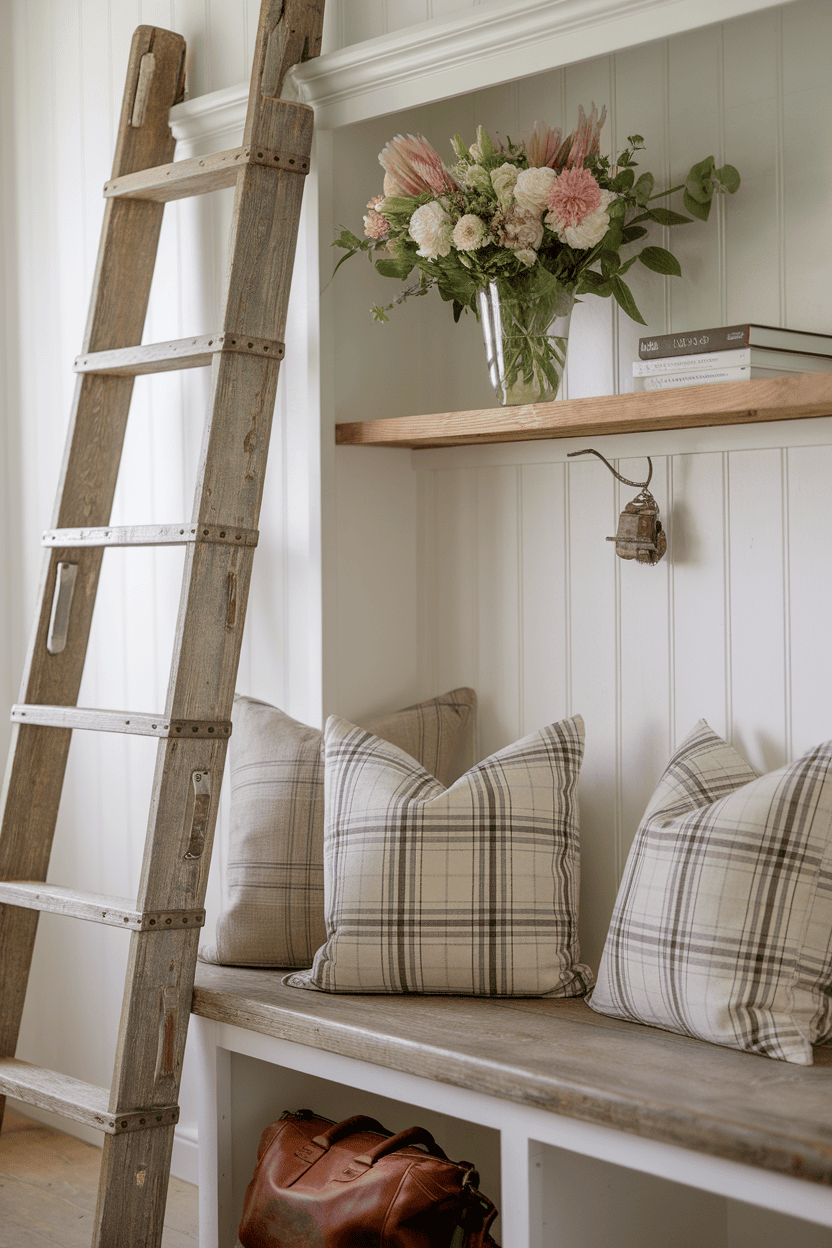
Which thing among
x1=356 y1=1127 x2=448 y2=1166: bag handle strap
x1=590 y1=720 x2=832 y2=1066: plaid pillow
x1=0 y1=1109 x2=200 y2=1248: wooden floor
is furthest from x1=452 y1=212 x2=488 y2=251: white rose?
x1=0 y1=1109 x2=200 y2=1248: wooden floor

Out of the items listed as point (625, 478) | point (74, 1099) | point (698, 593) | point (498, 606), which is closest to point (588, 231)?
point (625, 478)

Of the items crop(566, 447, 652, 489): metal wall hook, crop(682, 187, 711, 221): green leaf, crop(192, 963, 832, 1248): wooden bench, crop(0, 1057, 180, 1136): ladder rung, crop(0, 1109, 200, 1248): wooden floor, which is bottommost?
crop(0, 1109, 200, 1248): wooden floor

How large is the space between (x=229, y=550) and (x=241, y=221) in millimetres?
582

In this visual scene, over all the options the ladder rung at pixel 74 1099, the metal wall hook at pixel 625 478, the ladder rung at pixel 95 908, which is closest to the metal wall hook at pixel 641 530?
the metal wall hook at pixel 625 478

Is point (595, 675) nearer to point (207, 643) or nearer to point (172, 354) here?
point (207, 643)

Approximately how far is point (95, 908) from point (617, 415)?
1.20 m

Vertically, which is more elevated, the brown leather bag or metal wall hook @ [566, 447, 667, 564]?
metal wall hook @ [566, 447, 667, 564]

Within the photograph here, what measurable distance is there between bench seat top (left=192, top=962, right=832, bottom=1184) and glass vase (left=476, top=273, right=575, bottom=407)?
1023 mm

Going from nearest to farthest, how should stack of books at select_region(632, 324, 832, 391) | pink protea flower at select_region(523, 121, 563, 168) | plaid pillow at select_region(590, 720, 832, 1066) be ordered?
1. plaid pillow at select_region(590, 720, 832, 1066)
2. stack of books at select_region(632, 324, 832, 391)
3. pink protea flower at select_region(523, 121, 563, 168)

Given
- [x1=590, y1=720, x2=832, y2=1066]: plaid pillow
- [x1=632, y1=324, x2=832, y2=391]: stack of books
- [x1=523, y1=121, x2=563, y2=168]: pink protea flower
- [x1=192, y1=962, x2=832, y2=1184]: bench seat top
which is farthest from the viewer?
[x1=523, y1=121, x2=563, y2=168]: pink protea flower

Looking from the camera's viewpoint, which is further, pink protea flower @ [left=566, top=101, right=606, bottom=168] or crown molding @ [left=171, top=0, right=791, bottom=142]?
pink protea flower @ [left=566, top=101, right=606, bottom=168]

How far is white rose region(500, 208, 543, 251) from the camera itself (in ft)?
6.80

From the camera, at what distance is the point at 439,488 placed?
101 inches

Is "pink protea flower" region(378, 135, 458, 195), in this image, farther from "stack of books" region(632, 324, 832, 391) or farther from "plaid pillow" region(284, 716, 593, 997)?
"plaid pillow" region(284, 716, 593, 997)
